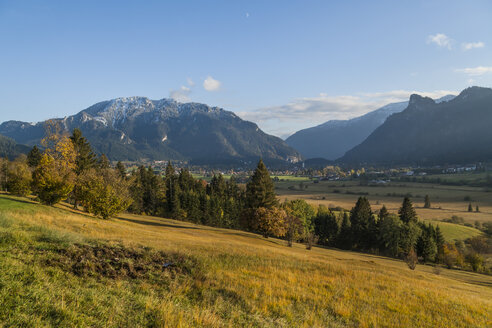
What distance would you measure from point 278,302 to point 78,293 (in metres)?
6.38

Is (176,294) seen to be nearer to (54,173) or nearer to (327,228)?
(54,173)

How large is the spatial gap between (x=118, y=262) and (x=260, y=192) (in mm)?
37738

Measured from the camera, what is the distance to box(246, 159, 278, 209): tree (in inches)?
1868

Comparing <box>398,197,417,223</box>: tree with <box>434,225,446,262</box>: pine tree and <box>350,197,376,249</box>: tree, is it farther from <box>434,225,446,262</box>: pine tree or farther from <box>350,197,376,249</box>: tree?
<box>350,197,376,249</box>: tree

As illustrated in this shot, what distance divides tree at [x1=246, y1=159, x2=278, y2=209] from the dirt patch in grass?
3435 cm

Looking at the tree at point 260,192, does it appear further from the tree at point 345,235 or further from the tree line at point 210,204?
the tree at point 345,235

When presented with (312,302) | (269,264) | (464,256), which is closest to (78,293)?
(312,302)

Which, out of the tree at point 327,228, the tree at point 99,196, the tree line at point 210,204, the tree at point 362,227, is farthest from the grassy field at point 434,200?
the tree at point 99,196

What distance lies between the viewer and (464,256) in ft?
215

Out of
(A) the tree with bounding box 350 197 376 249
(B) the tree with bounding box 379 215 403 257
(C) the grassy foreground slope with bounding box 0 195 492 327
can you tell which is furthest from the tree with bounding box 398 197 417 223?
(C) the grassy foreground slope with bounding box 0 195 492 327

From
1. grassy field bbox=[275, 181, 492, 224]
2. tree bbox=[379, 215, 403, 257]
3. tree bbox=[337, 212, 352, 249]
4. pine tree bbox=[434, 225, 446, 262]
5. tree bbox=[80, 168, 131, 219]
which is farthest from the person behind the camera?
grassy field bbox=[275, 181, 492, 224]

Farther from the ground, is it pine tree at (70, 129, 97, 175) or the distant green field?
pine tree at (70, 129, 97, 175)

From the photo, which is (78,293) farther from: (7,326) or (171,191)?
(171,191)

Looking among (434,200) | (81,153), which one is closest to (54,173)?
(81,153)
